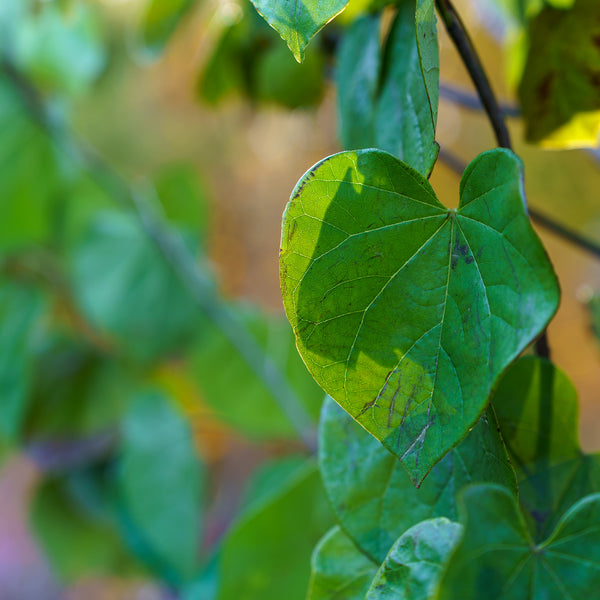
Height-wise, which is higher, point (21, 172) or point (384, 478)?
point (21, 172)

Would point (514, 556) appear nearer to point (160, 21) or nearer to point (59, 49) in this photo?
point (160, 21)

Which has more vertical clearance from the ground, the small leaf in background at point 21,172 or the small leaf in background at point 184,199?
the small leaf in background at point 21,172

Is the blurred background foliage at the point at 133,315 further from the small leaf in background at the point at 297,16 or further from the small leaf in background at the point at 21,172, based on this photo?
the small leaf in background at the point at 297,16

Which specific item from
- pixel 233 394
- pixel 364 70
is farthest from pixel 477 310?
pixel 233 394

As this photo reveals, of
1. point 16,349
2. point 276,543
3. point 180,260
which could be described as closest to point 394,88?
point 276,543

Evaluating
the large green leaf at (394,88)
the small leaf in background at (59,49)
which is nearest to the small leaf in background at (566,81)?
the large green leaf at (394,88)

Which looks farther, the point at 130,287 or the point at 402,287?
the point at 130,287
